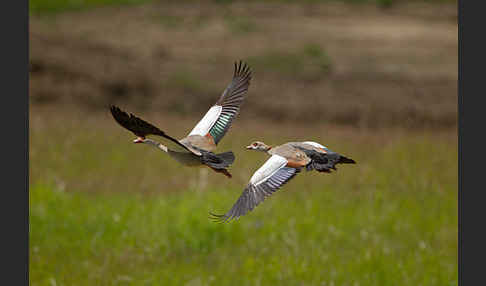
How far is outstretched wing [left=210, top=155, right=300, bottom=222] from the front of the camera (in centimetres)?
160

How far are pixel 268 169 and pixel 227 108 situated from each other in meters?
0.39

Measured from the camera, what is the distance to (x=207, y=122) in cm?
185

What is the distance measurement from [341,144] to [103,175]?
8293mm

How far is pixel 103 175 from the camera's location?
11594mm

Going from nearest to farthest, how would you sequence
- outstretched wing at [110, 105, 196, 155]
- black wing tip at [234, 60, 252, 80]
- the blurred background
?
outstretched wing at [110, 105, 196, 155] → black wing tip at [234, 60, 252, 80] → the blurred background

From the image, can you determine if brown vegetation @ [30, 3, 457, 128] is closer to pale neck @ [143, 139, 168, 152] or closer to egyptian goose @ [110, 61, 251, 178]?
egyptian goose @ [110, 61, 251, 178]

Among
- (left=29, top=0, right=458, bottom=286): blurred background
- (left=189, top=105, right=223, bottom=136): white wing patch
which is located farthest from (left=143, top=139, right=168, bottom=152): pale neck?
(left=29, top=0, right=458, bottom=286): blurred background

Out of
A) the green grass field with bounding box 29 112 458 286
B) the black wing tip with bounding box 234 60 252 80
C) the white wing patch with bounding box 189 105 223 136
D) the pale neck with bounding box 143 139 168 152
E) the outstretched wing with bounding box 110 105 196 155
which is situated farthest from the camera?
the green grass field with bounding box 29 112 458 286

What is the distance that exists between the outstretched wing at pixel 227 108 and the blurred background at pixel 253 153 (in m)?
0.66

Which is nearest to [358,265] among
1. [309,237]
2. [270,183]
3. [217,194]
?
[309,237]

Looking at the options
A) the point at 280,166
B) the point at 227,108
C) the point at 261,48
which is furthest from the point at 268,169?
the point at 261,48

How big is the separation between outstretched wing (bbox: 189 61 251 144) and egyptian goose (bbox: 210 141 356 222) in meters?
0.20

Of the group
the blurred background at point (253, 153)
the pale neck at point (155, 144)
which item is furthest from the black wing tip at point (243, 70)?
the blurred background at point (253, 153)

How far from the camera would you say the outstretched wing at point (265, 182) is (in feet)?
5.26
